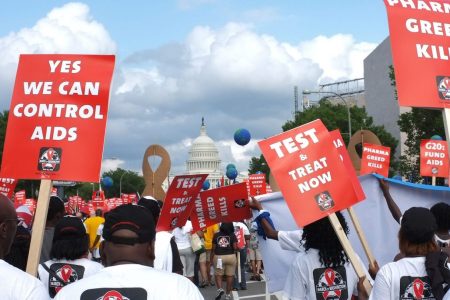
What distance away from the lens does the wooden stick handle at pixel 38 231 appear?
420 cm

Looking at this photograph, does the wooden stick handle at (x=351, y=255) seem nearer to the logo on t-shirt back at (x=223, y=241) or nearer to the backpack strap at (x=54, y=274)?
the backpack strap at (x=54, y=274)

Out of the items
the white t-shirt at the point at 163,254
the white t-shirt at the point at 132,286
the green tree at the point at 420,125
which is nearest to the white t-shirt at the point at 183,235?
the white t-shirt at the point at 163,254

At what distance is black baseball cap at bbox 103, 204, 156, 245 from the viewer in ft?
9.00

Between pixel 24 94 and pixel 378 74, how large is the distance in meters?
64.0

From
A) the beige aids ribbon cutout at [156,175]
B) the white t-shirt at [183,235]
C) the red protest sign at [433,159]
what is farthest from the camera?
the red protest sign at [433,159]

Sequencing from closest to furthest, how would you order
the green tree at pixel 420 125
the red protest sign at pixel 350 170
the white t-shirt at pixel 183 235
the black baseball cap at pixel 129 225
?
1. the black baseball cap at pixel 129 225
2. the red protest sign at pixel 350 170
3. the white t-shirt at pixel 183 235
4. the green tree at pixel 420 125

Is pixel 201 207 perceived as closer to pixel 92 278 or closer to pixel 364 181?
pixel 364 181

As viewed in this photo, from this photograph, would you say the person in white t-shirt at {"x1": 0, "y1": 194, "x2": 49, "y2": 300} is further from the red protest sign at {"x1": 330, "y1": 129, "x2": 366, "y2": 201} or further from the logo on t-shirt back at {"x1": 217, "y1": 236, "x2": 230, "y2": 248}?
the logo on t-shirt back at {"x1": 217, "y1": 236, "x2": 230, "y2": 248}

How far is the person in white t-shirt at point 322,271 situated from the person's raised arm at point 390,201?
903 millimetres

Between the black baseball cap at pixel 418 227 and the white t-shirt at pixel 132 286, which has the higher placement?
the black baseball cap at pixel 418 227

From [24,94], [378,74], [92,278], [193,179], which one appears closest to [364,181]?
[193,179]

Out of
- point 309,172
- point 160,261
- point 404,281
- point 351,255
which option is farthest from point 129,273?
point 160,261

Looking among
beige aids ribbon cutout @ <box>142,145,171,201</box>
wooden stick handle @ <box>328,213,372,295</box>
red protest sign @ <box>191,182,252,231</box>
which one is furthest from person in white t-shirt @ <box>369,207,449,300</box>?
beige aids ribbon cutout @ <box>142,145,171,201</box>

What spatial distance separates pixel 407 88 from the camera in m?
5.12
